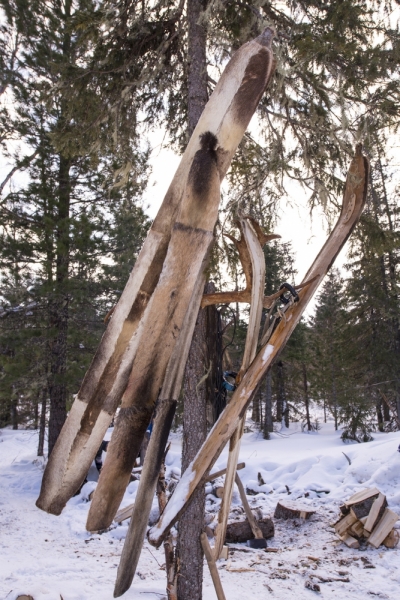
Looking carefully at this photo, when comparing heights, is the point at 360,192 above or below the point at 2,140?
below

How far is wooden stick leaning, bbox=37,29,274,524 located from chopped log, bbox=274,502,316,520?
29.0ft

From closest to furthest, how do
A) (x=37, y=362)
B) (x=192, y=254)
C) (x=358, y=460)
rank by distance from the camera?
(x=192, y=254) < (x=358, y=460) < (x=37, y=362)

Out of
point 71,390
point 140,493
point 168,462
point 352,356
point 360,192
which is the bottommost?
point 168,462

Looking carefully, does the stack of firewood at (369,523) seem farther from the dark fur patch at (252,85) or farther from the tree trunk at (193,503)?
the dark fur patch at (252,85)

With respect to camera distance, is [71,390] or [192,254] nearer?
[192,254]

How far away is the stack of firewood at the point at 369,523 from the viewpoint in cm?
674

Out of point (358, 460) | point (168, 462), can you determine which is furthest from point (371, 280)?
point (168, 462)

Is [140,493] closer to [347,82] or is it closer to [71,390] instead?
[347,82]

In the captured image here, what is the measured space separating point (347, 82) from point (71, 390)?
1038cm

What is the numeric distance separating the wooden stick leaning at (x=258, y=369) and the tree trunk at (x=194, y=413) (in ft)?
8.81

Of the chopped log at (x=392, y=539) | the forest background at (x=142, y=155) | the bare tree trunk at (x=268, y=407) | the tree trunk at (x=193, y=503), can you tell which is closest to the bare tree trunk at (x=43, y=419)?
the forest background at (x=142, y=155)

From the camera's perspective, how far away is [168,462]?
12.8 m

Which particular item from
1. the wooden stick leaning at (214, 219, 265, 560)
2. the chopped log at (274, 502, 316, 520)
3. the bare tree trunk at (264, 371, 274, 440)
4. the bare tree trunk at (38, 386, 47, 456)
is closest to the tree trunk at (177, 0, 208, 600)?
the wooden stick leaning at (214, 219, 265, 560)

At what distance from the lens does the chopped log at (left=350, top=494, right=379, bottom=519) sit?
7.14 metres
